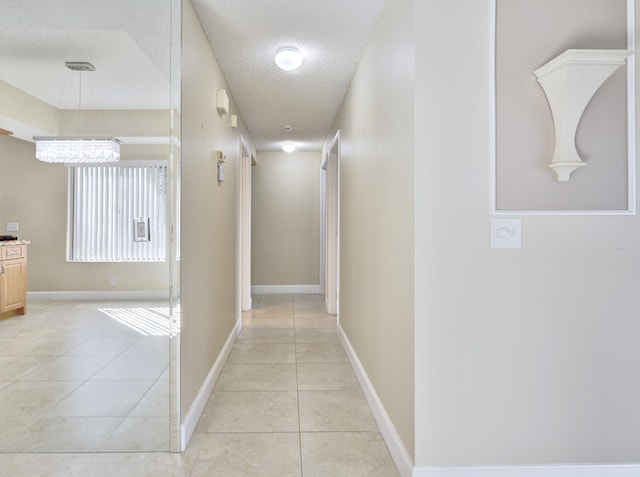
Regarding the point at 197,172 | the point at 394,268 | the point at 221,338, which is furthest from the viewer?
the point at 221,338

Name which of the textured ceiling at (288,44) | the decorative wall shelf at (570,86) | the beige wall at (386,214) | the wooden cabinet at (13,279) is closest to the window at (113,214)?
the wooden cabinet at (13,279)

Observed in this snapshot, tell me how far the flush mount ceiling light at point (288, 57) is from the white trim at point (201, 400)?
2.18m

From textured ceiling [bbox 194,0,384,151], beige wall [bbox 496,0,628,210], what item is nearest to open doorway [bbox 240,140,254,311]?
textured ceiling [bbox 194,0,384,151]

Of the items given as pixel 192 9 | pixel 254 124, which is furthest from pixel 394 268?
pixel 254 124

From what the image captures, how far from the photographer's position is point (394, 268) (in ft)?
5.86

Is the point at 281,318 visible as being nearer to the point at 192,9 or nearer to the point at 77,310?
the point at 77,310

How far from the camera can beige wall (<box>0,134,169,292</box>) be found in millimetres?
2354

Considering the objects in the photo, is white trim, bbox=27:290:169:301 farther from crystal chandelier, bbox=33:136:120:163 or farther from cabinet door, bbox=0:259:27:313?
crystal chandelier, bbox=33:136:120:163

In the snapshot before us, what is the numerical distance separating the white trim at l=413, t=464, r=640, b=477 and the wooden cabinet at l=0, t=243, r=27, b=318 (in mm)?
2859

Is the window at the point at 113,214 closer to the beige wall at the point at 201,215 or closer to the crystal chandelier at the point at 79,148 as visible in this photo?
the crystal chandelier at the point at 79,148

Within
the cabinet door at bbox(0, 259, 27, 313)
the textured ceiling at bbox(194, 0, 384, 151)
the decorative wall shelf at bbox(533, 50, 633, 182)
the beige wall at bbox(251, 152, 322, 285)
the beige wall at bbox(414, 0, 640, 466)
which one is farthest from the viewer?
the beige wall at bbox(251, 152, 322, 285)

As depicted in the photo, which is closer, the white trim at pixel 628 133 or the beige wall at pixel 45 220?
the white trim at pixel 628 133

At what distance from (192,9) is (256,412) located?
232cm

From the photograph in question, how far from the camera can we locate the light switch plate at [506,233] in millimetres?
1494
